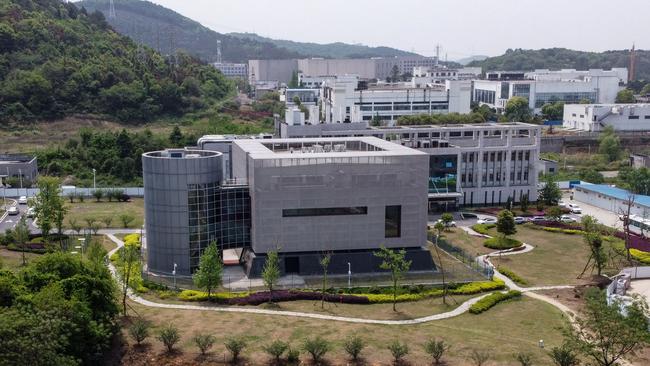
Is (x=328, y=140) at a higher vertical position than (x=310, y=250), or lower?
higher

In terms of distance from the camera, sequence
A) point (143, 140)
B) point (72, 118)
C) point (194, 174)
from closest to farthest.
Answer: point (194, 174) → point (143, 140) → point (72, 118)

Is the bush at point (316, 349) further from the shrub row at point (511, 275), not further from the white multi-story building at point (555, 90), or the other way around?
the white multi-story building at point (555, 90)

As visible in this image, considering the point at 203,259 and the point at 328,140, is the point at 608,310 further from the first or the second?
the point at 328,140

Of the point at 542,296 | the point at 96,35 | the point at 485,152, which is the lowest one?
the point at 542,296

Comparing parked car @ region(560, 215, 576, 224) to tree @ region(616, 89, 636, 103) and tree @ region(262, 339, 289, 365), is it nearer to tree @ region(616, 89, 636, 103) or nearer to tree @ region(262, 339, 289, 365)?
tree @ region(262, 339, 289, 365)

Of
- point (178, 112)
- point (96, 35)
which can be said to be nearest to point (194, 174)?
point (178, 112)

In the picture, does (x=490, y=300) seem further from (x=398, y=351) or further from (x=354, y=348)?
(x=354, y=348)

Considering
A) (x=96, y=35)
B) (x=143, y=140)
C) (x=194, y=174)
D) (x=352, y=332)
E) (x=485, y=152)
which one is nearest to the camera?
(x=352, y=332)
